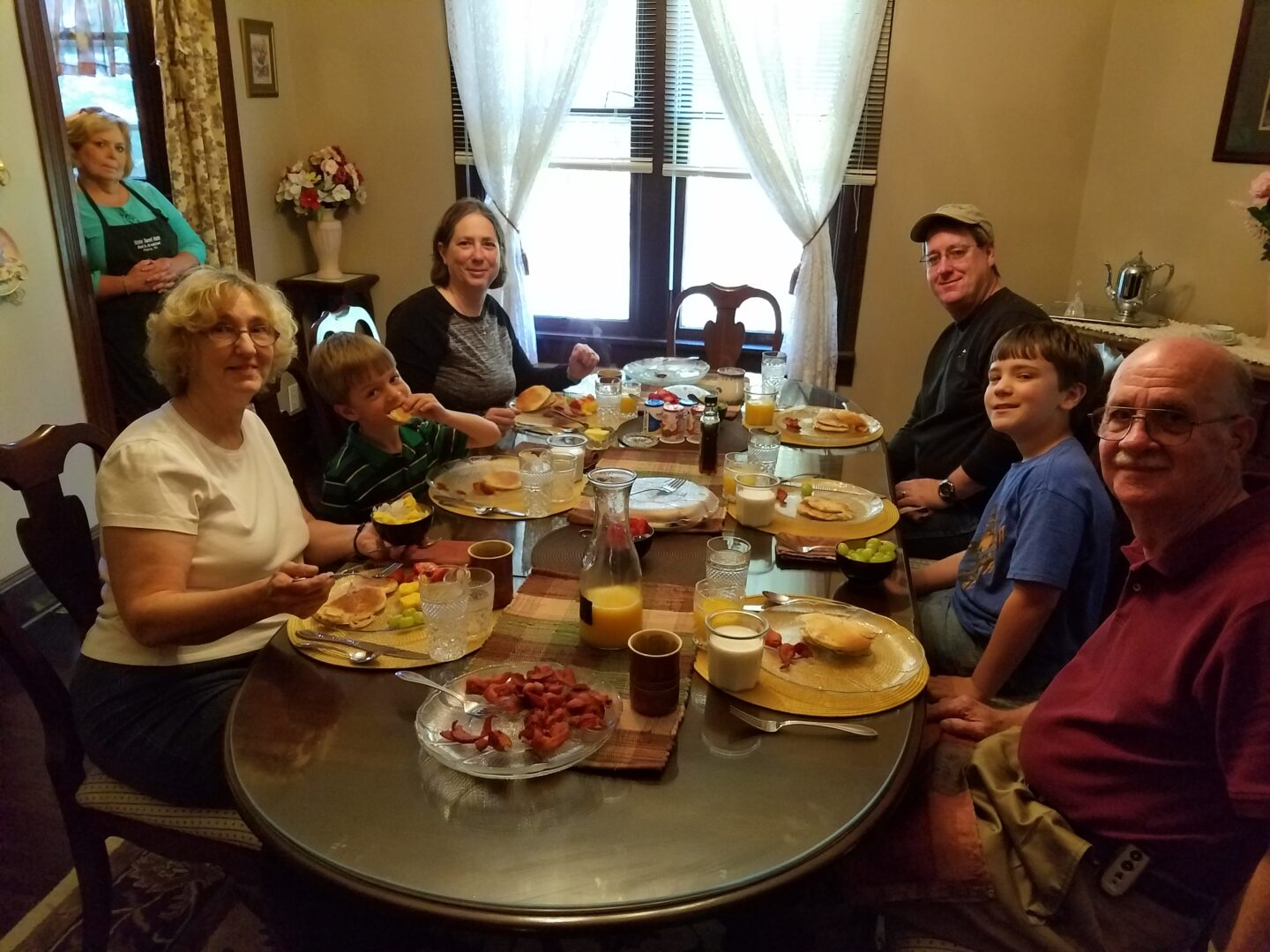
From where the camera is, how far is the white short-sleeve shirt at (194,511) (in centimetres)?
140

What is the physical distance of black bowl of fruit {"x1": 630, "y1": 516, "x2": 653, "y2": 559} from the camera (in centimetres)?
159

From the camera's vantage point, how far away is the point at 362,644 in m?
1.30

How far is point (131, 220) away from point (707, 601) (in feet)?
8.98

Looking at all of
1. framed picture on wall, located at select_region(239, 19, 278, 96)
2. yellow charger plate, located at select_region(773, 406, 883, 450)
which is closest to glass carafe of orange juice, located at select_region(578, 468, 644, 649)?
yellow charger plate, located at select_region(773, 406, 883, 450)

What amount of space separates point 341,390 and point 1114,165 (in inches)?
125

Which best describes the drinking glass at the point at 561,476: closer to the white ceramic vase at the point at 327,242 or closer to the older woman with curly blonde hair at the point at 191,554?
the older woman with curly blonde hair at the point at 191,554

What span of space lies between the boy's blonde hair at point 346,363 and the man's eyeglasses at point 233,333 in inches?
12.8

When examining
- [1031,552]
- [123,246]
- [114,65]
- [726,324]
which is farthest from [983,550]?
[114,65]

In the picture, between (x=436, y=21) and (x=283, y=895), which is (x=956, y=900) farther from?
(x=436, y=21)

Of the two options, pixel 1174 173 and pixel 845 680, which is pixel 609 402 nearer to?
pixel 845 680

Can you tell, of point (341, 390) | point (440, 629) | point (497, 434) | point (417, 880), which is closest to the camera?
point (417, 880)

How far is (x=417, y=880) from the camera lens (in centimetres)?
89

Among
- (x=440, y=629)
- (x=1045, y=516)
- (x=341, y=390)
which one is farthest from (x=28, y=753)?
(x=1045, y=516)

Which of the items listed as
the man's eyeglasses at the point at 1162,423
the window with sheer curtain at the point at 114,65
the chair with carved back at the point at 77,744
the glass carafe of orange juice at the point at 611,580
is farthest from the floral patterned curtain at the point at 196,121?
the man's eyeglasses at the point at 1162,423
